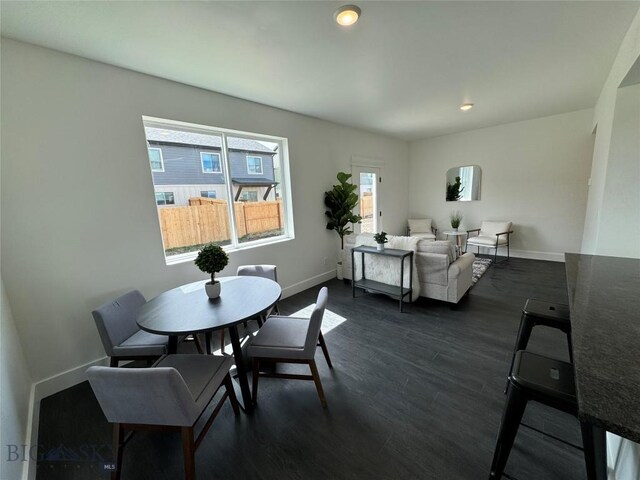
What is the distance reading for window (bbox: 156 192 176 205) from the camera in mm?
2564

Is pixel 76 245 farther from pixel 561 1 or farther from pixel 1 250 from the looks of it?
pixel 561 1

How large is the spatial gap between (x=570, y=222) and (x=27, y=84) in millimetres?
7371

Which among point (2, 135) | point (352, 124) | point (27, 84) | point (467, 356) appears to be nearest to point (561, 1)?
point (467, 356)

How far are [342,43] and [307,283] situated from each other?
10.00ft

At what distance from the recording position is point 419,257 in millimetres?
3164

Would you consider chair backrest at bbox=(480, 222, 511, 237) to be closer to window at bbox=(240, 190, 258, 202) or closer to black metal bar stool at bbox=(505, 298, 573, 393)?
black metal bar stool at bbox=(505, 298, 573, 393)

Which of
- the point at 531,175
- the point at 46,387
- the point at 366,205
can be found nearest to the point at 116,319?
the point at 46,387

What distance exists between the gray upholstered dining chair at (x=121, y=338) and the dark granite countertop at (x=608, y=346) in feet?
6.99

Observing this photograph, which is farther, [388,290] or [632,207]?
[388,290]

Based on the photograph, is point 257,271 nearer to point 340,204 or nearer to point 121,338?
point 121,338

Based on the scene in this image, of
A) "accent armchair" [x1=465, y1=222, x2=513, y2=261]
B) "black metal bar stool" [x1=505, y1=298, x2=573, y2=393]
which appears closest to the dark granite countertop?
"black metal bar stool" [x1=505, y1=298, x2=573, y2=393]

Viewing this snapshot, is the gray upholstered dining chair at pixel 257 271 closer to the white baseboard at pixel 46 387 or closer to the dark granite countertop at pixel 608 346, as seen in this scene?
the white baseboard at pixel 46 387

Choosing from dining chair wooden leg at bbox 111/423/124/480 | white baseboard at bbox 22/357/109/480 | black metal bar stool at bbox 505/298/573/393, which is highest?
black metal bar stool at bbox 505/298/573/393

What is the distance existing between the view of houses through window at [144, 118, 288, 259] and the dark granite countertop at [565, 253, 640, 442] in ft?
10.1
